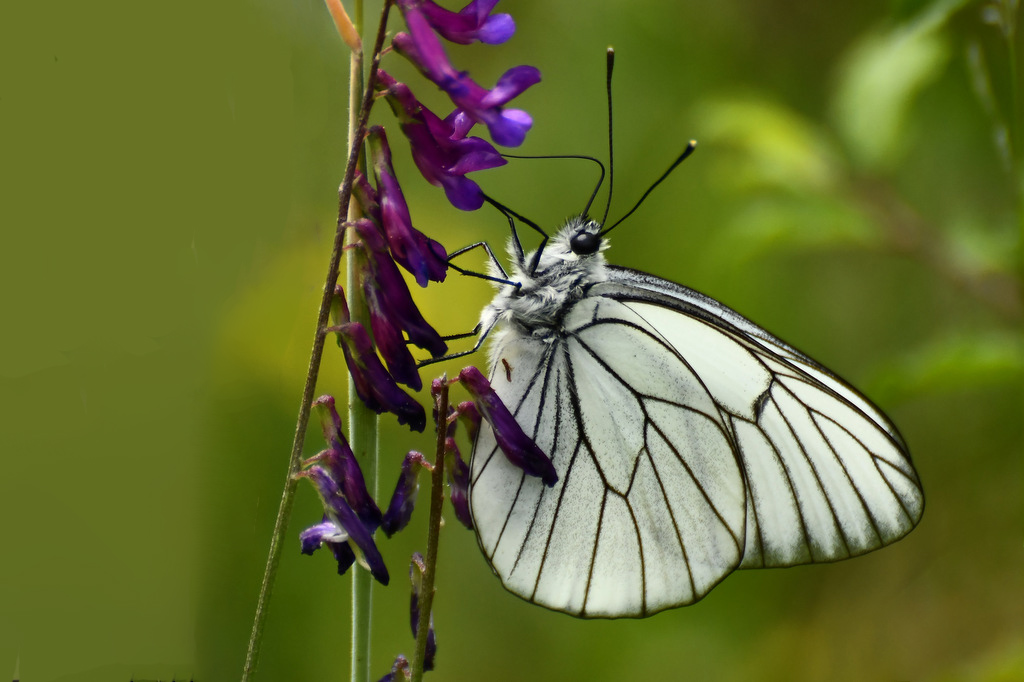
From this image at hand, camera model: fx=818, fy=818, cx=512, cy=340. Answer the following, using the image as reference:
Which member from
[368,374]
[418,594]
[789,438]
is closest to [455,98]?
[368,374]

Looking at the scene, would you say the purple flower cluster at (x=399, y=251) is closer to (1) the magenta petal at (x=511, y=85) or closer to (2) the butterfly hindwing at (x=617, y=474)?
(1) the magenta petal at (x=511, y=85)

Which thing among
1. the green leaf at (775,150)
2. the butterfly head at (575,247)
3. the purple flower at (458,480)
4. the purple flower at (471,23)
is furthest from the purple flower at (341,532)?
the green leaf at (775,150)

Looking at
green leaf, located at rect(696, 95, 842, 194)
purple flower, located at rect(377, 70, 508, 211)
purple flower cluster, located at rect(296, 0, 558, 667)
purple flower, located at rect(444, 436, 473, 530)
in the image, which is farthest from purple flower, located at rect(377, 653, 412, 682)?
green leaf, located at rect(696, 95, 842, 194)

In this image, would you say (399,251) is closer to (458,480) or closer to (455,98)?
(455,98)

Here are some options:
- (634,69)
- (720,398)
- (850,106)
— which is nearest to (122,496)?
(720,398)

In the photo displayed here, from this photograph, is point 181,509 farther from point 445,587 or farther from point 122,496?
point 445,587
